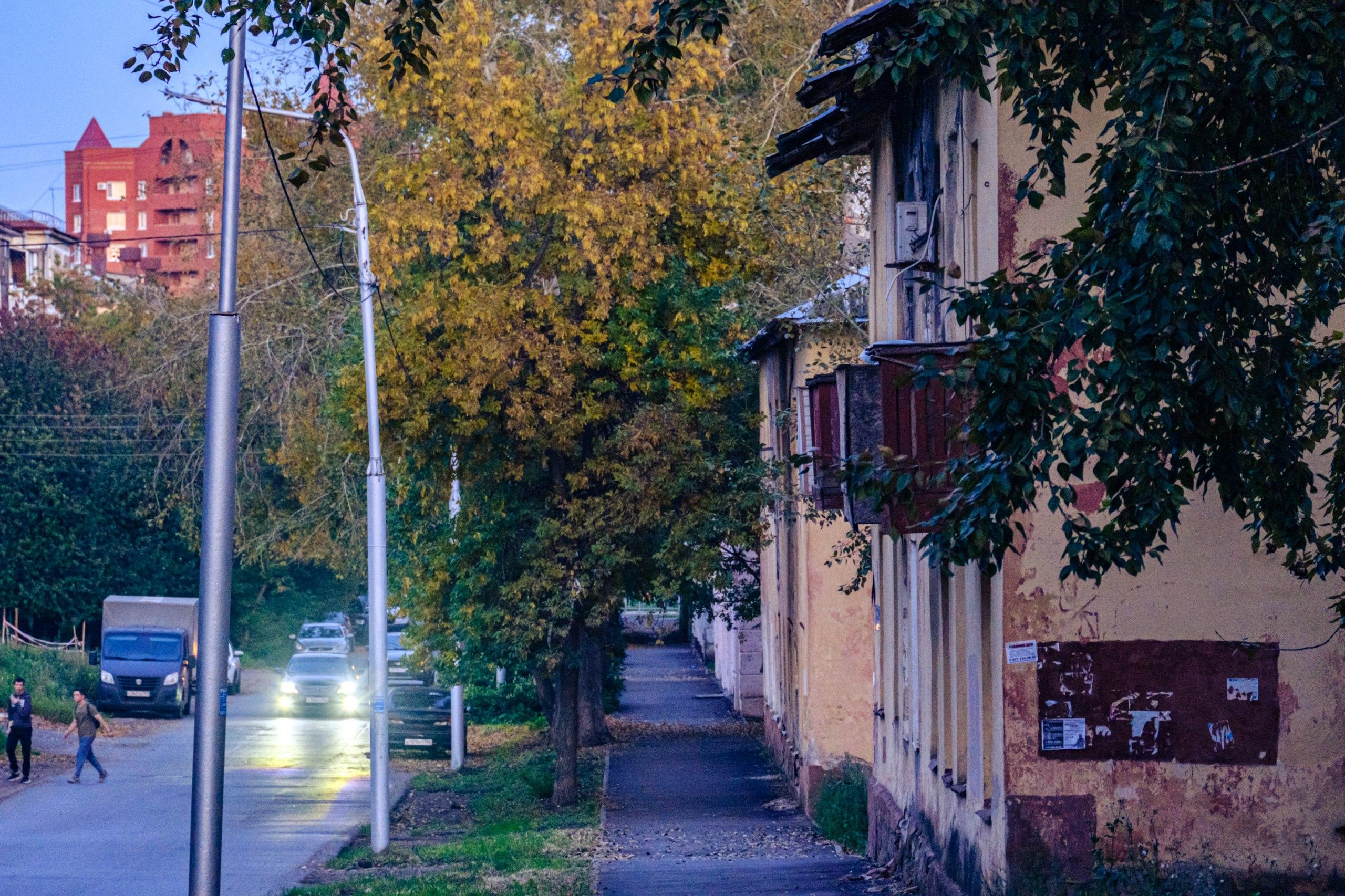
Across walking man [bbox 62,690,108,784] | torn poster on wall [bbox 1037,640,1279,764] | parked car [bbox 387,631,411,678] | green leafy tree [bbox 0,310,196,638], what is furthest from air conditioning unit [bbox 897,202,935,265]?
green leafy tree [bbox 0,310,196,638]

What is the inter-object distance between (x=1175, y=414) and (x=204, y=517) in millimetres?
6254

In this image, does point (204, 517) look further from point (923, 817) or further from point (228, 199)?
point (923, 817)

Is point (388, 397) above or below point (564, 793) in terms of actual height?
above

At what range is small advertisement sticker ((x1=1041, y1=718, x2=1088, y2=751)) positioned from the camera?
9.59 metres

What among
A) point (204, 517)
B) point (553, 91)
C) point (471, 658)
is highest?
point (553, 91)

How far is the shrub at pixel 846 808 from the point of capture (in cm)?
1778

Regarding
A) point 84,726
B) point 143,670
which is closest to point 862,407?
point 84,726

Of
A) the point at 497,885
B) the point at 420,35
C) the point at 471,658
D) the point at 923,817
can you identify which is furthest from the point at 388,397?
the point at 420,35

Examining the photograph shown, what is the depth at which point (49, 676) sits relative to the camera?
120 ft

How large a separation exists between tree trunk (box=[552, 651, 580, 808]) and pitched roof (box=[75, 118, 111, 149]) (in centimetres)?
8469

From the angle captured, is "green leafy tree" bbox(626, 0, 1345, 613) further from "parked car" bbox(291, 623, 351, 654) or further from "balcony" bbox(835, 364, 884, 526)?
"parked car" bbox(291, 623, 351, 654)

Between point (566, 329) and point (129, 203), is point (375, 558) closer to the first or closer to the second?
point (566, 329)

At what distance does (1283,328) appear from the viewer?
23.2ft

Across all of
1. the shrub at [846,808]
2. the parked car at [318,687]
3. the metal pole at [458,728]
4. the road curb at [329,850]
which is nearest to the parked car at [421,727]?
the metal pole at [458,728]
